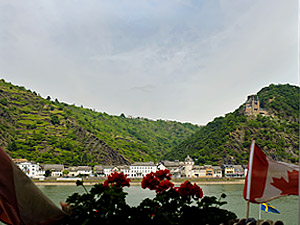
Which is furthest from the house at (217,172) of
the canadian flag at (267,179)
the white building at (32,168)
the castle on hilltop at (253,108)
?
the canadian flag at (267,179)

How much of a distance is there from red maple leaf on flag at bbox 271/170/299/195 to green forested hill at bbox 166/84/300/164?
70128 mm

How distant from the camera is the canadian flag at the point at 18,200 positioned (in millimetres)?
2457

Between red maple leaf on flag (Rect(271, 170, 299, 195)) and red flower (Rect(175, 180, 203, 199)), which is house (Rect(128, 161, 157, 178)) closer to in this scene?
red flower (Rect(175, 180, 203, 199))

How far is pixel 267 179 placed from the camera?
2.95 metres

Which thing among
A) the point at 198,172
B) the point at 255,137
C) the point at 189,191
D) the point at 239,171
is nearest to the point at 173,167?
the point at 198,172

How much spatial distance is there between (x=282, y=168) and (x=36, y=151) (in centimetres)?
7217

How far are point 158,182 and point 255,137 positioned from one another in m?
76.7

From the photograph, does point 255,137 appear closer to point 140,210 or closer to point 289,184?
point 289,184

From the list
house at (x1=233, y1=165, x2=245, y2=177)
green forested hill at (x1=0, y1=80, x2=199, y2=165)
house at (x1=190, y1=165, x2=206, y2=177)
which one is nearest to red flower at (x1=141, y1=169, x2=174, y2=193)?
house at (x1=190, y1=165, x2=206, y2=177)

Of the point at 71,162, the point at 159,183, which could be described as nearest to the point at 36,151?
the point at 71,162

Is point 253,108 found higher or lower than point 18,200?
higher

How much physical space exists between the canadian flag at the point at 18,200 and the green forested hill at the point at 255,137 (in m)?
70.8

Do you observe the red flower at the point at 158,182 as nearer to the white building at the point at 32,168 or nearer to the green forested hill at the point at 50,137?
the white building at the point at 32,168

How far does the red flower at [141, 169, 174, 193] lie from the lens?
330 centimetres
